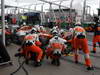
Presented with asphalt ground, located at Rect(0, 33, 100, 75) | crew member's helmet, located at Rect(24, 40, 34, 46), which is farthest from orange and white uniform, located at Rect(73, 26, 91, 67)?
crew member's helmet, located at Rect(24, 40, 34, 46)

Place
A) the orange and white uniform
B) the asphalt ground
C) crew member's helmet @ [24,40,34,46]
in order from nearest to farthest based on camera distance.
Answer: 1. the asphalt ground
2. the orange and white uniform
3. crew member's helmet @ [24,40,34,46]

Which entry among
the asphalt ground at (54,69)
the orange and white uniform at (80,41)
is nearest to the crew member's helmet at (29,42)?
the asphalt ground at (54,69)

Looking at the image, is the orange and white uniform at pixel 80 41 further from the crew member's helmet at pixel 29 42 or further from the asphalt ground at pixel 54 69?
the crew member's helmet at pixel 29 42

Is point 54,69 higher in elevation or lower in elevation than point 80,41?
lower

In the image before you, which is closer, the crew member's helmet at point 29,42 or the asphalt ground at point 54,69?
the asphalt ground at point 54,69

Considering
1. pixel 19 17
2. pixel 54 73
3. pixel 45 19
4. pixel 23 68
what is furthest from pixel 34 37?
pixel 19 17

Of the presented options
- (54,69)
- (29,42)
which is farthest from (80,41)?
(29,42)

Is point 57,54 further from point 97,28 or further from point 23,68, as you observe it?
point 97,28

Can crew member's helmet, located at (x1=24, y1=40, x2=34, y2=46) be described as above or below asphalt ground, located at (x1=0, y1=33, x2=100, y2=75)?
above

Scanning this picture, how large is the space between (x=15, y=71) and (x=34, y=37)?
1705 millimetres

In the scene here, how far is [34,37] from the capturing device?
7.53m

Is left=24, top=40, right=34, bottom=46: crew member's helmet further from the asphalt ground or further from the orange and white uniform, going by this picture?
the orange and white uniform

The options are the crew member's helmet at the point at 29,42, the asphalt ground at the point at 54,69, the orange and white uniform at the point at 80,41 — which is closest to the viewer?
the asphalt ground at the point at 54,69

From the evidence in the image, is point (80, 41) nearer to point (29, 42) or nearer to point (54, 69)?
point (54, 69)
